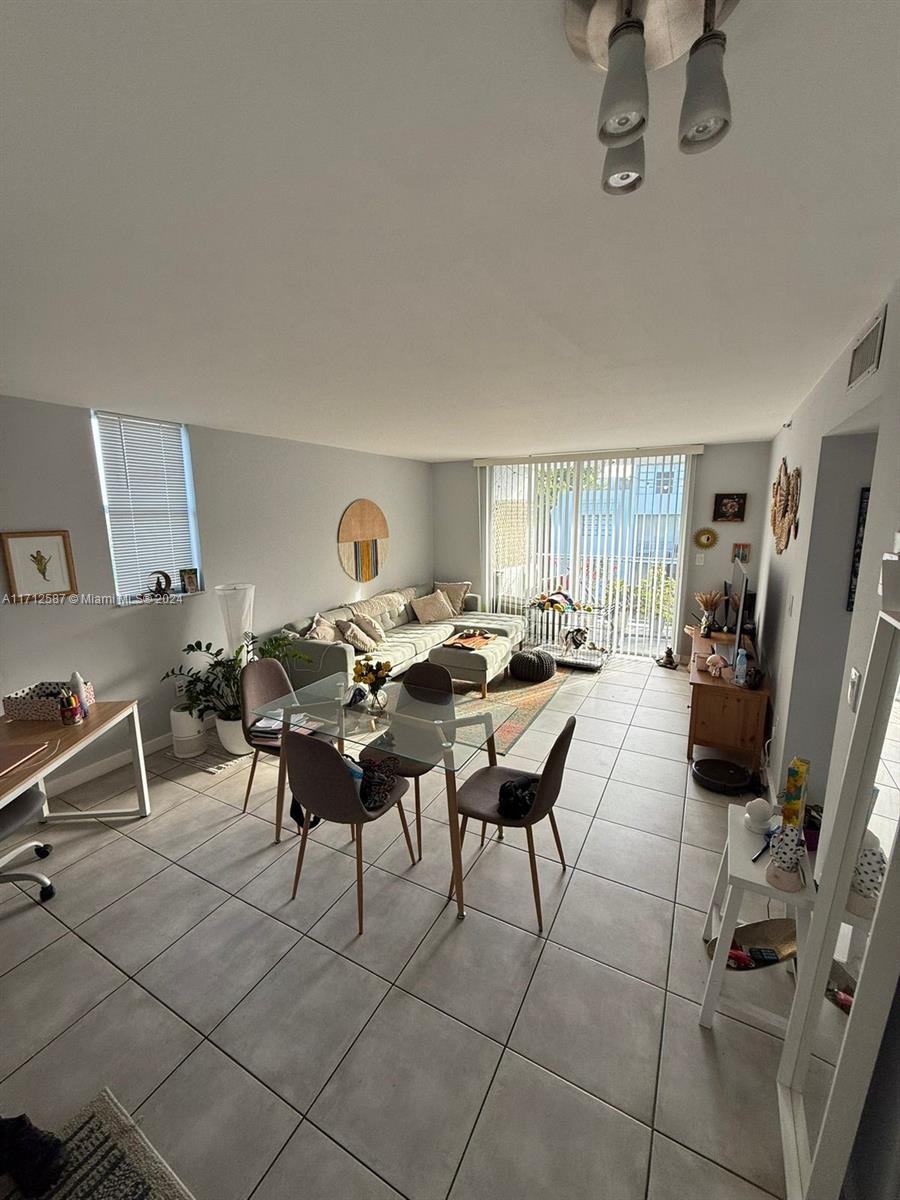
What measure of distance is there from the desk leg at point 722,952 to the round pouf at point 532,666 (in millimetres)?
3543

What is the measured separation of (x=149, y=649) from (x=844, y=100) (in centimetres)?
413

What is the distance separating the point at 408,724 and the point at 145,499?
263 cm

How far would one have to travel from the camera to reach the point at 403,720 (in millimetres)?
2539

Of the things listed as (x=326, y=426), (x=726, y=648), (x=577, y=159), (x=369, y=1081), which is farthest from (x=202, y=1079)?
(x=726, y=648)

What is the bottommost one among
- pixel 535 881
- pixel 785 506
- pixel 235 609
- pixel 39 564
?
pixel 535 881

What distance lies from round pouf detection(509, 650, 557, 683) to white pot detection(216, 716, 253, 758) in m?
2.83

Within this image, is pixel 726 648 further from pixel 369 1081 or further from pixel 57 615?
pixel 57 615

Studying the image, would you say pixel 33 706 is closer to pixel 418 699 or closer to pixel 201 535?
pixel 201 535

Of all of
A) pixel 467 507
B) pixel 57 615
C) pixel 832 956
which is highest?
pixel 467 507

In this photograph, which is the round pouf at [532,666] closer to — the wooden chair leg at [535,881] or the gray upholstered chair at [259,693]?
the gray upholstered chair at [259,693]

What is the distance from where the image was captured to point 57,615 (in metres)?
2.98

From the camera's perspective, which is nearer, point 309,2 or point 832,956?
point 309,2

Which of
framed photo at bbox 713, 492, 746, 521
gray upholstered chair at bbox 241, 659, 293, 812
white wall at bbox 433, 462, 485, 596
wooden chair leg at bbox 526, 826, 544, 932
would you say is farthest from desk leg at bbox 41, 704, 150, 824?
framed photo at bbox 713, 492, 746, 521

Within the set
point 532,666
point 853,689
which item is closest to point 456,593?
point 532,666
